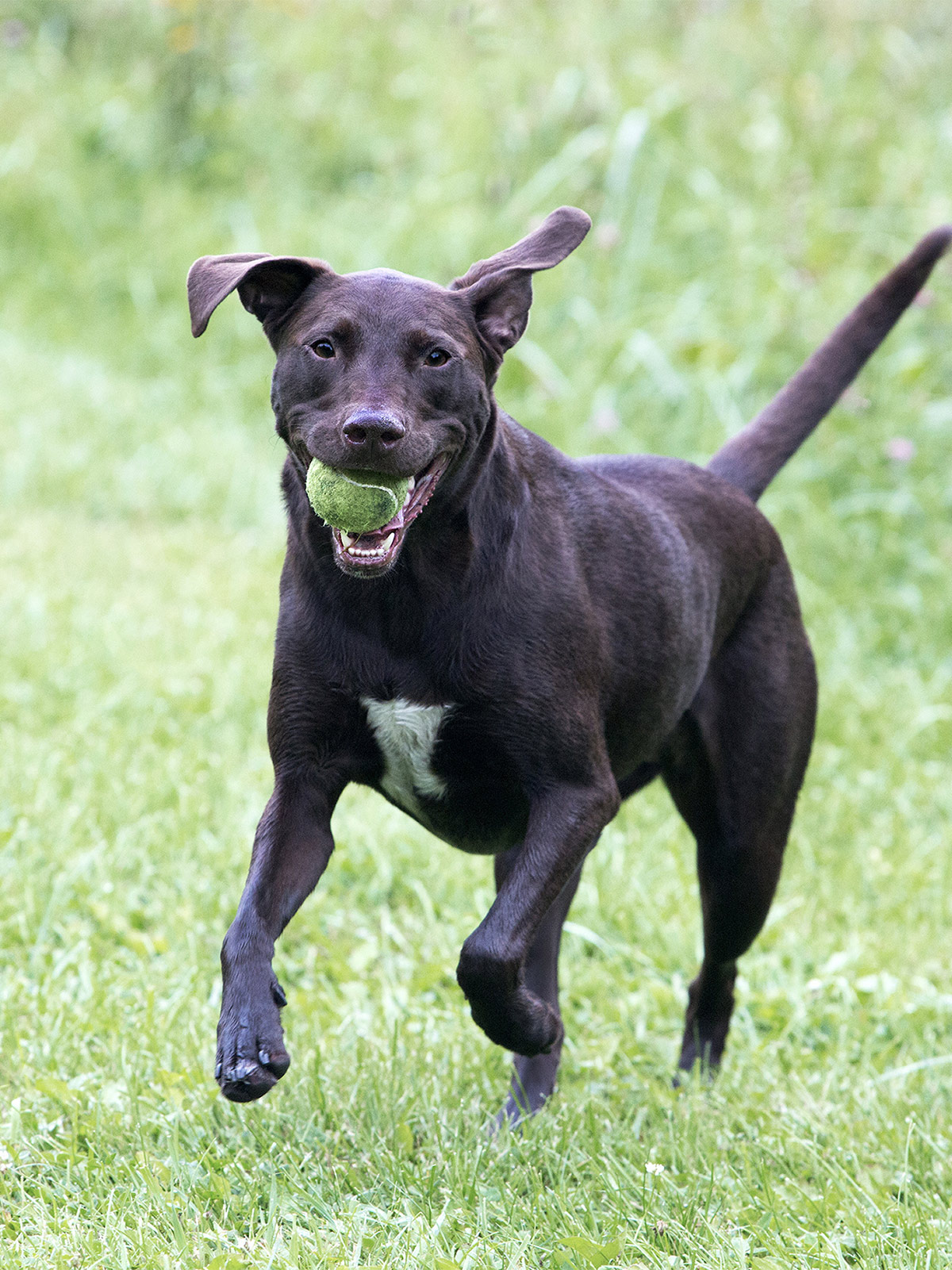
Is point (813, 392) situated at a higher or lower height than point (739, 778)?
higher

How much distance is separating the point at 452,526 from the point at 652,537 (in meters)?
0.69

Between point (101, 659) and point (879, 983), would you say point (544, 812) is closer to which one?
point (879, 983)

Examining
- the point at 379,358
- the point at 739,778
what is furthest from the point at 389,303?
the point at 739,778

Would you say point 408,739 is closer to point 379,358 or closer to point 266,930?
point 266,930

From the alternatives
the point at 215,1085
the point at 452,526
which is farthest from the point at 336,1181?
the point at 452,526

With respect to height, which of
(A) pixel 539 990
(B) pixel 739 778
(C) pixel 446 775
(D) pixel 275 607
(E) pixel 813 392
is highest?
(E) pixel 813 392

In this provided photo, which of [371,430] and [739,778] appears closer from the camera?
[371,430]

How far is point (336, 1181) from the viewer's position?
9.84ft

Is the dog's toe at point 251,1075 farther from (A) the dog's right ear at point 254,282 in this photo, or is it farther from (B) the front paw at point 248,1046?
(A) the dog's right ear at point 254,282

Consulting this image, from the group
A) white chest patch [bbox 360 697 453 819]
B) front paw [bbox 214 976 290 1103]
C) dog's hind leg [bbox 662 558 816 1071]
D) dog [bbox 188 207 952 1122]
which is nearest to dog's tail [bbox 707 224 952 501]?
dog's hind leg [bbox 662 558 816 1071]

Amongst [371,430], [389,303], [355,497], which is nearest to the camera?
[371,430]

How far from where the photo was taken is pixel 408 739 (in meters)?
2.94

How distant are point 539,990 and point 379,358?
161 cm

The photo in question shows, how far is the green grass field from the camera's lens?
303 cm
